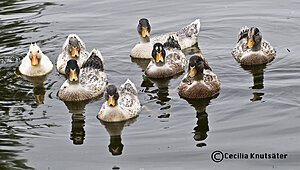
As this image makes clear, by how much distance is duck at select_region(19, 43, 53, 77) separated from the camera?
14773 mm

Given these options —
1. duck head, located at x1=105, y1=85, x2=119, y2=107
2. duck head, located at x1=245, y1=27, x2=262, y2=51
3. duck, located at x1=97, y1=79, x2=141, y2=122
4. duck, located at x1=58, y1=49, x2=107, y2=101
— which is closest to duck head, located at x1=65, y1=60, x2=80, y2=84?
duck, located at x1=58, y1=49, x2=107, y2=101

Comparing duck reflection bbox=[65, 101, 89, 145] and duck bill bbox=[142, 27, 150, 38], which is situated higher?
duck bill bbox=[142, 27, 150, 38]

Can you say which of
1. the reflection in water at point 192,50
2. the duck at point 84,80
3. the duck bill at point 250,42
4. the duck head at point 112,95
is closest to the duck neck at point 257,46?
the duck bill at point 250,42

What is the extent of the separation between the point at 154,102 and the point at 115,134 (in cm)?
165

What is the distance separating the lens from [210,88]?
42.9 feet

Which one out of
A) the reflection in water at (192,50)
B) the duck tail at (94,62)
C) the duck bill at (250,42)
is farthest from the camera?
the reflection in water at (192,50)

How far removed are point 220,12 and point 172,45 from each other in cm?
374

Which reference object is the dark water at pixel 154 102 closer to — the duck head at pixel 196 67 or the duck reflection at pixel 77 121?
the duck reflection at pixel 77 121

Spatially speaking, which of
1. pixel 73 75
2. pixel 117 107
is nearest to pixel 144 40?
pixel 73 75

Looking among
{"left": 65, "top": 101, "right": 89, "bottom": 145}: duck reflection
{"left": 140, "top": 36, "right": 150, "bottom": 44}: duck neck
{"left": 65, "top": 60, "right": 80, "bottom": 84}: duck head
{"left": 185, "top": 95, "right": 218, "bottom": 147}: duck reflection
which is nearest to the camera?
{"left": 185, "top": 95, "right": 218, "bottom": 147}: duck reflection

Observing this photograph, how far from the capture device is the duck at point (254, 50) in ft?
49.1

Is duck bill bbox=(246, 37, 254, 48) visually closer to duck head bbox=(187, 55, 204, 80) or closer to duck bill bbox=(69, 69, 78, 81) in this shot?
duck head bbox=(187, 55, 204, 80)

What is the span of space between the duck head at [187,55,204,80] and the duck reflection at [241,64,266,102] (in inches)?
45.6

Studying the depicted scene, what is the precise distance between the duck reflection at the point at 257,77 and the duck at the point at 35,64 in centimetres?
470
